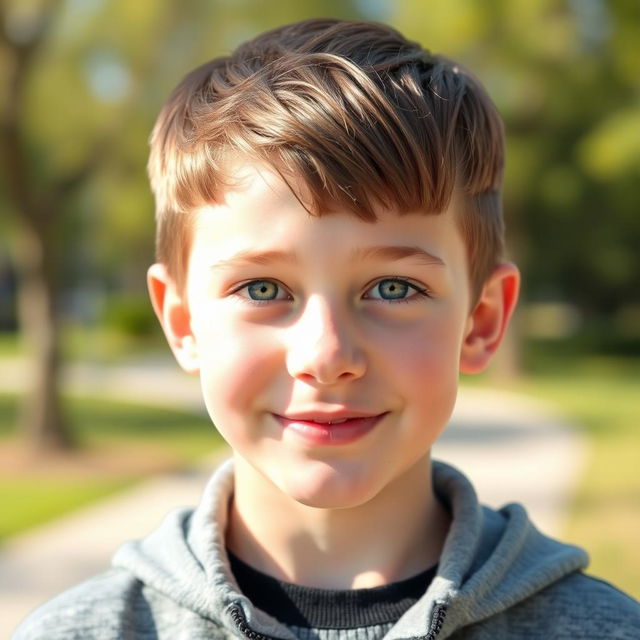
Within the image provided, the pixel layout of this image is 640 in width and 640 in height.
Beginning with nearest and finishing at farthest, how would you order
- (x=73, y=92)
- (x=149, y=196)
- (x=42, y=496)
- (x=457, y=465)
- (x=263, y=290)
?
1. (x=263, y=290)
2. (x=42, y=496)
3. (x=457, y=465)
4. (x=73, y=92)
5. (x=149, y=196)

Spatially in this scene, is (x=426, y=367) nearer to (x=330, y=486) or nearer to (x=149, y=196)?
(x=330, y=486)

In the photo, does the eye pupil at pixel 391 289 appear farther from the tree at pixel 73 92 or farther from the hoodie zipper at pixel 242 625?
the tree at pixel 73 92

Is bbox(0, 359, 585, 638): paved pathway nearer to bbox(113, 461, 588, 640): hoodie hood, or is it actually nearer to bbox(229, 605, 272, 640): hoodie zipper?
bbox(113, 461, 588, 640): hoodie hood

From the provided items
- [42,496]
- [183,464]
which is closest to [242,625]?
[42,496]

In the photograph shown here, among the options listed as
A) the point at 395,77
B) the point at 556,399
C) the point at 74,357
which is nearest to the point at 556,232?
the point at 556,399

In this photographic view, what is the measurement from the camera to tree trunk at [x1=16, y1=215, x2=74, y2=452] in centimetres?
899

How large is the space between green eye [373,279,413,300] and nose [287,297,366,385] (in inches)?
3.2

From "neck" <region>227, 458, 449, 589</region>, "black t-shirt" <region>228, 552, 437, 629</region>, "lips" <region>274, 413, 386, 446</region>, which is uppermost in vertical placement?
"lips" <region>274, 413, 386, 446</region>

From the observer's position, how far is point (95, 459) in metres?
8.86

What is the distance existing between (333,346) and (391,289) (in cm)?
16

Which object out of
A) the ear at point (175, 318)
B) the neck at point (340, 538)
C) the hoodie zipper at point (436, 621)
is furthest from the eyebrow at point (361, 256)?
the hoodie zipper at point (436, 621)

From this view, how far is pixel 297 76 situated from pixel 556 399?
13294 mm

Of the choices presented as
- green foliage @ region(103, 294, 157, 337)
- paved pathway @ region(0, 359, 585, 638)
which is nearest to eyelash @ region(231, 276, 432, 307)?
paved pathway @ region(0, 359, 585, 638)

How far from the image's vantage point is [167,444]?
9703 millimetres
